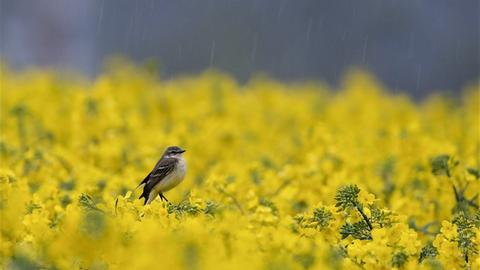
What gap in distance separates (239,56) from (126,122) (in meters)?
19.3

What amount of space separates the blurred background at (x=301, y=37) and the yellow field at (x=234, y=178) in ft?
39.5

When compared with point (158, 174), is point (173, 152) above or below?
above

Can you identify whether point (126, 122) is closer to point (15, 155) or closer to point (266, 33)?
point (15, 155)

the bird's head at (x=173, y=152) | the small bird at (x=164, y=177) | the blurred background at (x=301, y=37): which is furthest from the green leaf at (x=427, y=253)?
the blurred background at (x=301, y=37)

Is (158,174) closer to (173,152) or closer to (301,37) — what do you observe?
(173,152)

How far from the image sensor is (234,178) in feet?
21.1

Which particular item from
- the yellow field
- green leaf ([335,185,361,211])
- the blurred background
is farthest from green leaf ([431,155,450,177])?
the blurred background

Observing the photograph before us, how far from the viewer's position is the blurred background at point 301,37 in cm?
2530

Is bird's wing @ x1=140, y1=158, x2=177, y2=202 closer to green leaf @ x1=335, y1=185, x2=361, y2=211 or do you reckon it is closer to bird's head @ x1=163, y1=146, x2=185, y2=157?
bird's head @ x1=163, y1=146, x2=185, y2=157

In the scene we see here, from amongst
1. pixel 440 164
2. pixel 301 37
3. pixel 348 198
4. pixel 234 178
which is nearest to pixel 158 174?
pixel 348 198

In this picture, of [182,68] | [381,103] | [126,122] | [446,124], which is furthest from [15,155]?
[182,68]

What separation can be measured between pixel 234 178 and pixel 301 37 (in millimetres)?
22098

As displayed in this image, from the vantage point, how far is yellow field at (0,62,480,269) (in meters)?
3.61

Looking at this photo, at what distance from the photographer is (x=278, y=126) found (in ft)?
33.3
